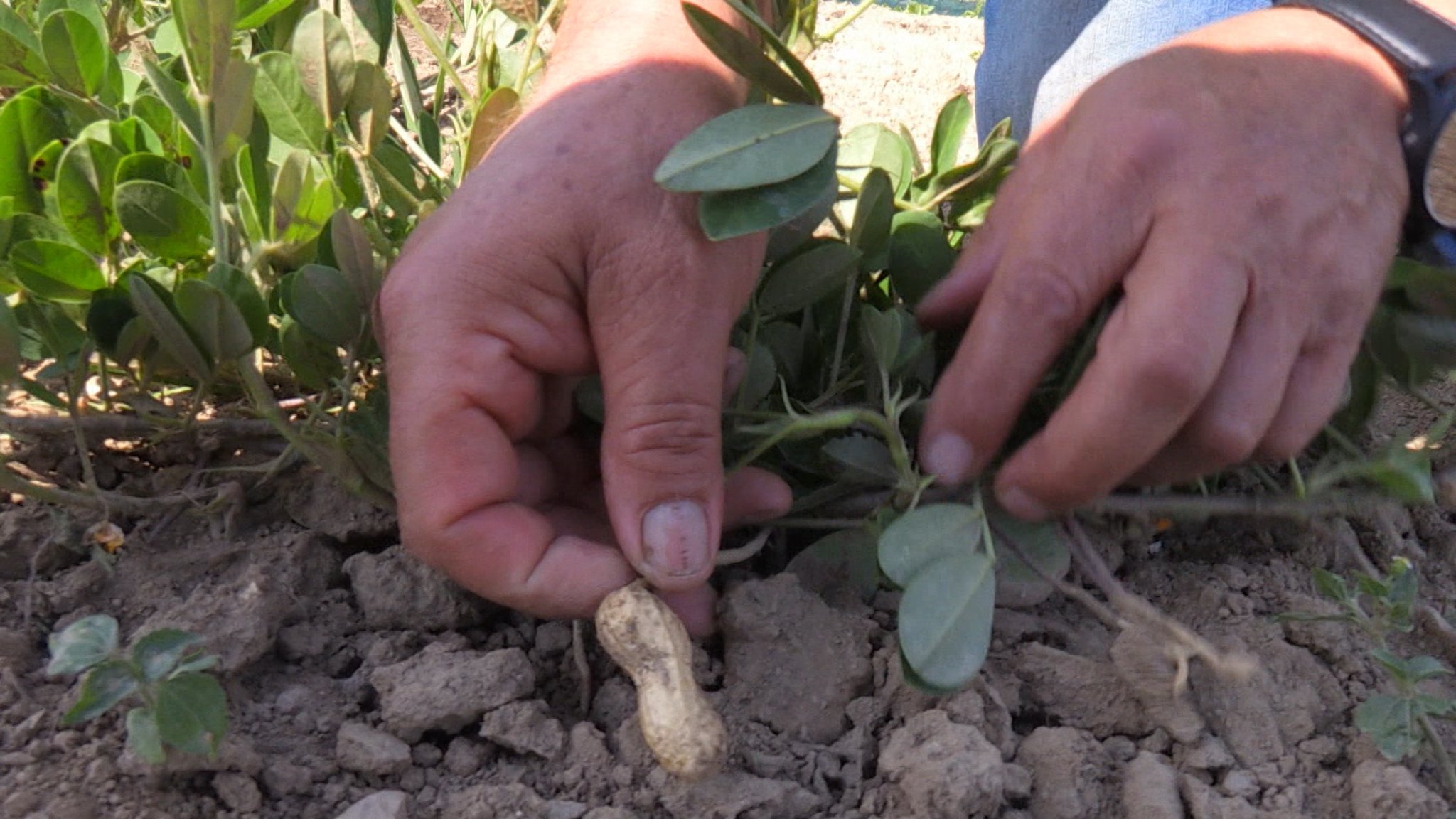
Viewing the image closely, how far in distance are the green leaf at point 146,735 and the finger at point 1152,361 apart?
27.3 inches

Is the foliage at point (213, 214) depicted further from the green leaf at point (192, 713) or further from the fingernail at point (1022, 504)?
the fingernail at point (1022, 504)

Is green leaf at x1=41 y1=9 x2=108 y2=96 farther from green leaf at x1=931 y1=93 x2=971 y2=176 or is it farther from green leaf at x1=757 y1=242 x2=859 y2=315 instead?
green leaf at x1=931 y1=93 x2=971 y2=176

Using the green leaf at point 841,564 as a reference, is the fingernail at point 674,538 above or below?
above

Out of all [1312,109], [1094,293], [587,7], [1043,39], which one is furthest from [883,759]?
[1043,39]

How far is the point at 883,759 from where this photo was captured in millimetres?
936

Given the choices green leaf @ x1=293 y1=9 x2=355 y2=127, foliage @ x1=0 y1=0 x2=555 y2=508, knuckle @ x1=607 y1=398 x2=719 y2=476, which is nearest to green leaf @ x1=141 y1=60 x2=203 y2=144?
foliage @ x1=0 y1=0 x2=555 y2=508

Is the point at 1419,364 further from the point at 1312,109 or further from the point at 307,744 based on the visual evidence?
the point at 307,744

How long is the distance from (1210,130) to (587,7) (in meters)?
0.63

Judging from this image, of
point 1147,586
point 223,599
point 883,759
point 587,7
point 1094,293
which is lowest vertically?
point 1147,586

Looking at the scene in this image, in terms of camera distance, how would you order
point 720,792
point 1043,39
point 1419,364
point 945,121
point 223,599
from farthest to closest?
point 1043,39 < point 945,121 < point 1419,364 < point 223,599 < point 720,792

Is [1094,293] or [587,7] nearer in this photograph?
[1094,293]

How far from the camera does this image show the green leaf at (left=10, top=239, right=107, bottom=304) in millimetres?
1028

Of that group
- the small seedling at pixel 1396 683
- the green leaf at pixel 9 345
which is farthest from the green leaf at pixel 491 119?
the small seedling at pixel 1396 683

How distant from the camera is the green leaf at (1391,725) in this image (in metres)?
0.93
